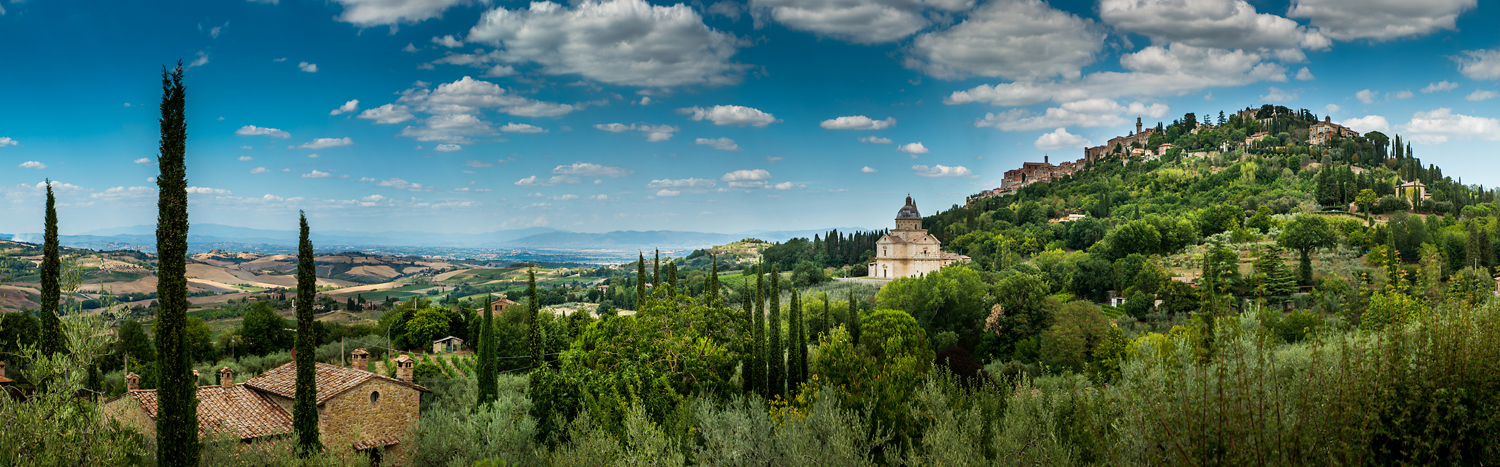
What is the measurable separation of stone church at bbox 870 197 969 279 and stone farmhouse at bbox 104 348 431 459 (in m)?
46.4

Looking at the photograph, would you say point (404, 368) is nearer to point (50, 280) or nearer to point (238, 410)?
point (238, 410)

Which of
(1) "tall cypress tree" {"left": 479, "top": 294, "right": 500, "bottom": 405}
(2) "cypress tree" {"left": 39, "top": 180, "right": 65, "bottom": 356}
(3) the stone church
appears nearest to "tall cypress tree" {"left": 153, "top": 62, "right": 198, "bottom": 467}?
(2) "cypress tree" {"left": 39, "top": 180, "right": 65, "bottom": 356}

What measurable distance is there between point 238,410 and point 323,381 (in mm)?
1764

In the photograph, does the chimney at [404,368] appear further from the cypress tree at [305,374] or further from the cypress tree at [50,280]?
the cypress tree at [50,280]

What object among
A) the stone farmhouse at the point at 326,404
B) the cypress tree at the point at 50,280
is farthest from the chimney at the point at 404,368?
the cypress tree at the point at 50,280

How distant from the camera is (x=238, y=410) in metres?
16.5

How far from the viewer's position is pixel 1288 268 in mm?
42344

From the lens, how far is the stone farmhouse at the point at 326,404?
16.1 metres

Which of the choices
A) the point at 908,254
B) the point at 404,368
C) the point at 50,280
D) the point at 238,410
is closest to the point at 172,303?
the point at 50,280

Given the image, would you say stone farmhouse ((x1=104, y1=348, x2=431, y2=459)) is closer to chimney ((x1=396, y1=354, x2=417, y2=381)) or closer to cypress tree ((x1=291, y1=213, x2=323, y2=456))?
cypress tree ((x1=291, y1=213, x2=323, y2=456))

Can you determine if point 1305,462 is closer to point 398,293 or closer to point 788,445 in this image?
point 788,445

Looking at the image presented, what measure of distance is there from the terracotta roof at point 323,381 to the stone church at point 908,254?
46.7 meters

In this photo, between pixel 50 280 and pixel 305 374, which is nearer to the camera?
pixel 50 280

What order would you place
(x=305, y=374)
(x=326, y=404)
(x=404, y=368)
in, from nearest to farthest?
(x=305, y=374) < (x=326, y=404) < (x=404, y=368)
